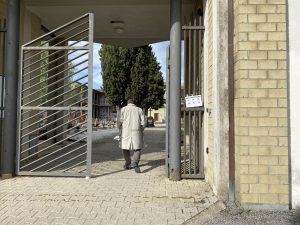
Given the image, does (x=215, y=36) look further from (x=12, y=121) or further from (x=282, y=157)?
(x=12, y=121)

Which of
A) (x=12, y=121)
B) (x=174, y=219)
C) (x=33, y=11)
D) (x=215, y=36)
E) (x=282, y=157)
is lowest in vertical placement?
(x=174, y=219)

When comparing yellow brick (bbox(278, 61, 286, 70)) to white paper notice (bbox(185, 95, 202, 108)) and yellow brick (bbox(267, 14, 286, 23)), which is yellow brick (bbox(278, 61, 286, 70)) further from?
white paper notice (bbox(185, 95, 202, 108))

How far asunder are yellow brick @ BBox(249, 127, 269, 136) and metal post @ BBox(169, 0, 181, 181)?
2.09 meters

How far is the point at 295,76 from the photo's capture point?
16.4ft

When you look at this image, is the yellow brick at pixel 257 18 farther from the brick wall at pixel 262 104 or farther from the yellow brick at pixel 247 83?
the yellow brick at pixel 247 83

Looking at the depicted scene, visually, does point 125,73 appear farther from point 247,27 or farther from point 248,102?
point 248,102

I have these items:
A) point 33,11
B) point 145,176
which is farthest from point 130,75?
point 145,176

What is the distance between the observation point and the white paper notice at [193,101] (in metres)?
7.01

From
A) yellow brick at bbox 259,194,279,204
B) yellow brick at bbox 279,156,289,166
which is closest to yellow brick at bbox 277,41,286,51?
yellow brick at bbox 279,156,289,166

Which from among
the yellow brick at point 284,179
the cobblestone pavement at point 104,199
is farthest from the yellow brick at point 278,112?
the cobblestone pavement at point 104,199

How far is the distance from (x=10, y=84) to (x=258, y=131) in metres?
4.65

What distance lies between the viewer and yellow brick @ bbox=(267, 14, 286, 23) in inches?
195

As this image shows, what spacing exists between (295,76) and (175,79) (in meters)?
2.41

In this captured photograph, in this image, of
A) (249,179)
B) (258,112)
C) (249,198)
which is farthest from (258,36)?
(249,198)
